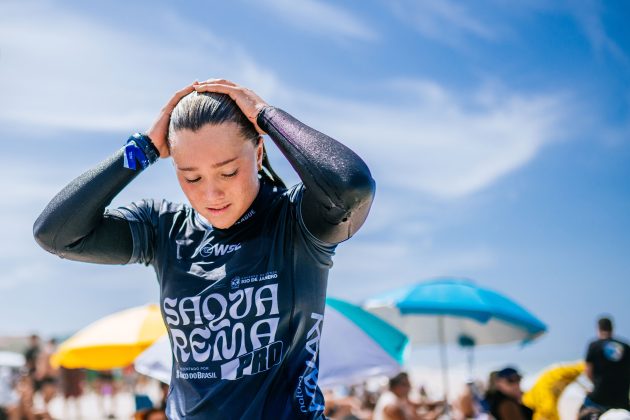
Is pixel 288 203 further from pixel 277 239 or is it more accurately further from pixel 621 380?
pixel 621 380

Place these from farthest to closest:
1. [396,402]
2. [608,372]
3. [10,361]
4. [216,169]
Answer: [10,361] < [608,372] < [396,402] < [216,169]

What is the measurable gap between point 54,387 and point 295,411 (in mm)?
12839

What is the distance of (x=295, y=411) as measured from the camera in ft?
6.63

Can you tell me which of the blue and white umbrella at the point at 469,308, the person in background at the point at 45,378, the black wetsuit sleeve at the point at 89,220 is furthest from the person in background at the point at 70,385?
the black wetsuit sleeve at the point at 89,220

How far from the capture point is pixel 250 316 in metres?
2.05

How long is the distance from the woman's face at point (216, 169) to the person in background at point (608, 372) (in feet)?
23.6

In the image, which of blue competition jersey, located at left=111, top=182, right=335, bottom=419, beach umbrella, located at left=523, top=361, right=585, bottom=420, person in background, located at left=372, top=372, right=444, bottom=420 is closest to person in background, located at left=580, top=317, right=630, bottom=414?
beach umbrella, located at left=523, top=361, right=585, bottom=420

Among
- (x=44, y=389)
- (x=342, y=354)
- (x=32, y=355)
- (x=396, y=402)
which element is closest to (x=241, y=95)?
(x=342, y=354)

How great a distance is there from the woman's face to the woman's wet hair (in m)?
0.02

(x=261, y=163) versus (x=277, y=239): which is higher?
(x=261, y=163)

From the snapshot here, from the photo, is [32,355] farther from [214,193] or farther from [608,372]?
[214,193]

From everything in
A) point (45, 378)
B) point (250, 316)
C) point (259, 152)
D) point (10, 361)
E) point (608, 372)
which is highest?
point (10, 361)

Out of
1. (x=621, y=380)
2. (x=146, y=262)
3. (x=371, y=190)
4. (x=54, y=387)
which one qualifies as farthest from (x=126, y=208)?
(x=54, y=387)

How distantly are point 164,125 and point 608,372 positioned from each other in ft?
24.5
